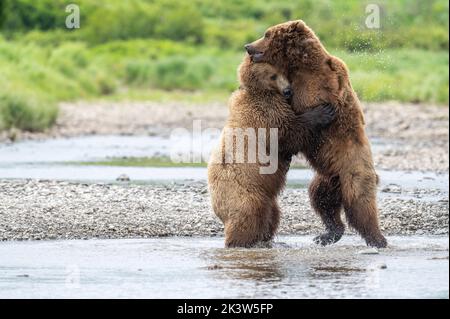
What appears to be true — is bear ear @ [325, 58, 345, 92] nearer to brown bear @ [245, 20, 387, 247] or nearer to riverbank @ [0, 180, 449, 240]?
brown bear @ [245, 20, 387, 247]

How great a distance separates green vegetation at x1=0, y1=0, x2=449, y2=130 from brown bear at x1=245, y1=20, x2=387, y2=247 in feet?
45.0

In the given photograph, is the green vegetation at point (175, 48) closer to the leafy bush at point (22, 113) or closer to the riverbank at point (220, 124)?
the leafy bush at point (22, 113)

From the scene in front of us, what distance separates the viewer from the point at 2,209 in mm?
11438

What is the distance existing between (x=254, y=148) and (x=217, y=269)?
1.13 m

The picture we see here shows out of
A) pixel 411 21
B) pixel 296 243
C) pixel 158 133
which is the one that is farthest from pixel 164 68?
pixel 296 243

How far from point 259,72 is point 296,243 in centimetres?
163

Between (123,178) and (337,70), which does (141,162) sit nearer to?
(123,178)

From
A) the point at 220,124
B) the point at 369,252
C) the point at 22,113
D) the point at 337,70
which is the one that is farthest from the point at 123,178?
the point at 220,124

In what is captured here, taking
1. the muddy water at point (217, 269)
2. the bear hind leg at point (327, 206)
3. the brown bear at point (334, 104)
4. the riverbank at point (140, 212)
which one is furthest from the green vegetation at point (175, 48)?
the brown bear at point (334, 104)

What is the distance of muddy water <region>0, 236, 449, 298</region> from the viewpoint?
7.79 m

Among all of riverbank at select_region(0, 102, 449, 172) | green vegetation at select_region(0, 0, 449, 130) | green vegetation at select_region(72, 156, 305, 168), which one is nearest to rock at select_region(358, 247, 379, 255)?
riverbank at select_region(0, 102, 449, 172)

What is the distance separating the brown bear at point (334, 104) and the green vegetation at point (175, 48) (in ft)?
45.0
